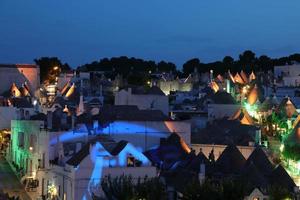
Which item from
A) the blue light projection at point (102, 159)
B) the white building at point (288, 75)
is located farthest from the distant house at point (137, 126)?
the white building at point (288, 75)

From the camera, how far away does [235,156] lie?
46906 millimetres

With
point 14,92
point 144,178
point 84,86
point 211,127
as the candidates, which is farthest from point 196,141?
point 84,86

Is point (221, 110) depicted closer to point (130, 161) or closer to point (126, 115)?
point (126, 115)

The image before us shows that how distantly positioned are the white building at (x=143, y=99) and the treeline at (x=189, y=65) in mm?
55161

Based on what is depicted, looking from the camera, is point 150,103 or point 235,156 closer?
point 235,156

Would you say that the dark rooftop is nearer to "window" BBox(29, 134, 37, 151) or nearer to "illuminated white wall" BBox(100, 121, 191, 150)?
"illuminated white wall" BBox(100, 121, 191, 150)

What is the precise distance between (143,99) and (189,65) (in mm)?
98224

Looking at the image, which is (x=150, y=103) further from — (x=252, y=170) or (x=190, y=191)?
(x=190, y=191)

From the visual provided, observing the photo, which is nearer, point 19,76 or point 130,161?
point 130,161

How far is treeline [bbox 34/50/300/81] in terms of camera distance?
14244 cm

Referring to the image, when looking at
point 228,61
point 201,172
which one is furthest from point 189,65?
point 201,172

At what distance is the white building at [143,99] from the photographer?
219 feet

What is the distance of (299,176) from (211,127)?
12.1 m

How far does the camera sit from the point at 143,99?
67562 millimetres
